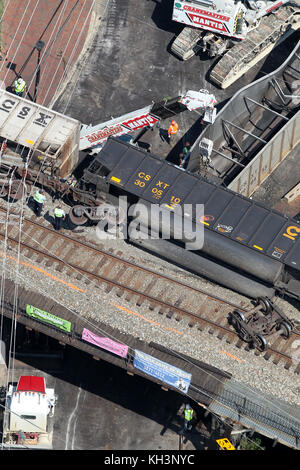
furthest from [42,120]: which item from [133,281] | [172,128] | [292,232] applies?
[292,232]

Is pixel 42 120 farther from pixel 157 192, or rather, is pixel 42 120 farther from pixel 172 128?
pixel 172 128

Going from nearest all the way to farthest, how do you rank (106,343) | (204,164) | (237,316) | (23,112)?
(106,343)
(237,316)
(23,112)
(204,164)

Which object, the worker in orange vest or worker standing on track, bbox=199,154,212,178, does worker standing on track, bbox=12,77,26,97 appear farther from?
worker standing on track, bbox=199,154,212,178

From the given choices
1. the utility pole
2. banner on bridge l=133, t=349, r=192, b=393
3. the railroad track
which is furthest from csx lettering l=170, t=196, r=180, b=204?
the utility pole

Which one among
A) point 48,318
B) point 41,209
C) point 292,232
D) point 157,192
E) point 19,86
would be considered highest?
point 19,86
